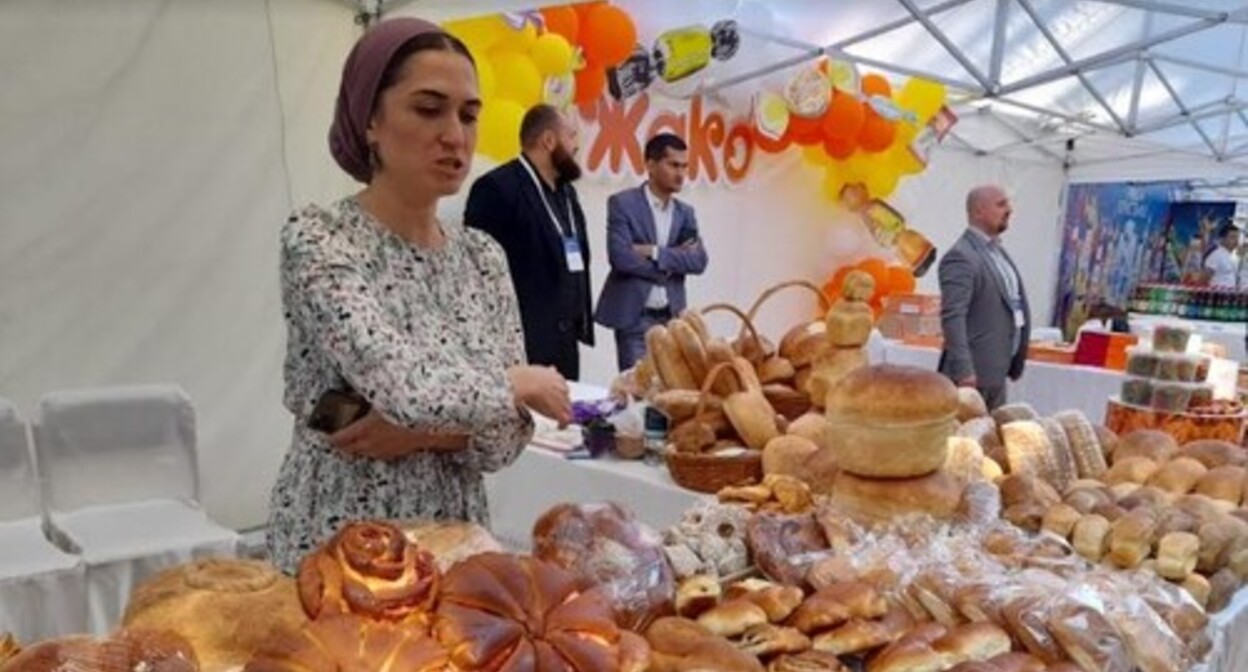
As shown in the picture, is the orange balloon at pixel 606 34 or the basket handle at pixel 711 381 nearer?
the basket handle at pixel 711 381

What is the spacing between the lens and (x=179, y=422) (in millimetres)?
2973

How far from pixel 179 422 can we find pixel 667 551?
2.21 m

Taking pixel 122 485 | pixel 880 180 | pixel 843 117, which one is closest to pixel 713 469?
pixel 122 485

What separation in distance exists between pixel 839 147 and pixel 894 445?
5306 millimetres

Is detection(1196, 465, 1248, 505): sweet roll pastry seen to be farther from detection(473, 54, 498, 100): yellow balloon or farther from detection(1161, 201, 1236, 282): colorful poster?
detection(1161, 201, 1236, 282): colorful poster

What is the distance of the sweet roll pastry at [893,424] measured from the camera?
1563 mm

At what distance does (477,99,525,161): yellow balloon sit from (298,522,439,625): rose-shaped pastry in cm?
342

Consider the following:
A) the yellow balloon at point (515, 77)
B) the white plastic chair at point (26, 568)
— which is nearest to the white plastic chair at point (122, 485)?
the white plastic chair at point (26, 568)

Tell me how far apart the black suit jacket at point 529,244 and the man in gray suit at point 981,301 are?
152 centimetres

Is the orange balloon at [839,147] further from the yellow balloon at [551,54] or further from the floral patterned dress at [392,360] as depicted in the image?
the floral patterned dress at [392,360]

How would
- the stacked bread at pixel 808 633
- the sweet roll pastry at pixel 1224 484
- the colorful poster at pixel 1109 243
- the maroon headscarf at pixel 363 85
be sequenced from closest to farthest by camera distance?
the stacked bread at pixel 808 633 < the maroon headscarf at pixel 363 85 < the sweet roll pastry at pixel 1224 484 < the colorful poster at pixel 1109 243

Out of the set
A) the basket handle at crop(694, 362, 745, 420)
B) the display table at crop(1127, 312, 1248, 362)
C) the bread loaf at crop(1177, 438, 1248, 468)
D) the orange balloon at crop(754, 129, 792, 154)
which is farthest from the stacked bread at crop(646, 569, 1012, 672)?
the orange balloon at crop(754, 129, 792, 154)

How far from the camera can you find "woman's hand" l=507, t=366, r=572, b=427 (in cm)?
121

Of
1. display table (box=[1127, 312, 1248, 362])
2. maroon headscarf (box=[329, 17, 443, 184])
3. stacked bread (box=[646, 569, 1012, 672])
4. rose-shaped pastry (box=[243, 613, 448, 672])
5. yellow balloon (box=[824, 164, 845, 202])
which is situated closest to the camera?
rose-shaped pastry (box=[243, 613, 448, 672])
